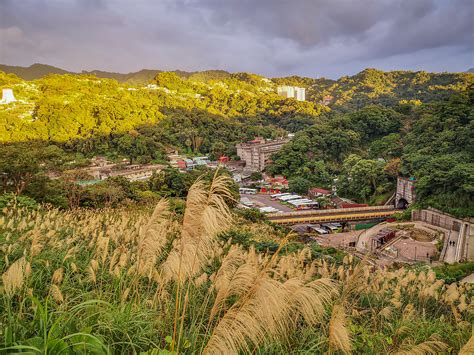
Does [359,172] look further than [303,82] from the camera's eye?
No

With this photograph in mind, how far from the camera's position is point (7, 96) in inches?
2034

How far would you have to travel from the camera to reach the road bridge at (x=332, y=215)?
24250 mm

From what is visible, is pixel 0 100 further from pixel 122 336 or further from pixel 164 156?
pixel 122 336

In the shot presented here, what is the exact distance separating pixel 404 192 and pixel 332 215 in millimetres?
7226

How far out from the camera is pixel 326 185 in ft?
121

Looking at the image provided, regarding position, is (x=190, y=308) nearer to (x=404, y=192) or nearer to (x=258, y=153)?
(x=404, y=192)

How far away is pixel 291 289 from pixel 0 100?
63.5 meters

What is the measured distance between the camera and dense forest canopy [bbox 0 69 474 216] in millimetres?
28708

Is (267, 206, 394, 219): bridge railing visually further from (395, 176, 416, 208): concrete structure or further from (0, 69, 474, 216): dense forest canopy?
(0, 69, 474, 216): dense forest canopy

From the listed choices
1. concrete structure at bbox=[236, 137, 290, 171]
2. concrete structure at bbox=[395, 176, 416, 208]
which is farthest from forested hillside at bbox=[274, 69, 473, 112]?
concrete structure at bbox=[395, 176, 416, 208]

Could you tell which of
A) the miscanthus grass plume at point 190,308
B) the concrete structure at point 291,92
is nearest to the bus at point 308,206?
the miscanthus grass plume at point 190,308

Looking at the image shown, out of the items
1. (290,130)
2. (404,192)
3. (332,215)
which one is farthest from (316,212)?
(290,130)

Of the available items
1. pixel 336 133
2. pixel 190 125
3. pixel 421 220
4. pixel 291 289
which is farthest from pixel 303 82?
pixel 291 289

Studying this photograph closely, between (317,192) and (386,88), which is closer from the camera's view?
(317,192)
